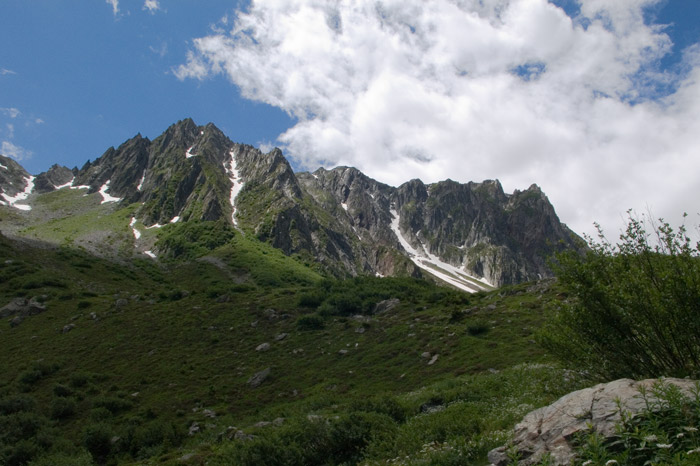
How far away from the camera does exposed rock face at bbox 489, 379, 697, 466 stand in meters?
8.42

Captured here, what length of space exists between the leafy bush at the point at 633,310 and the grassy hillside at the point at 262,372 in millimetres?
1579

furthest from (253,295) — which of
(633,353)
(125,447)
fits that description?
(633,353)

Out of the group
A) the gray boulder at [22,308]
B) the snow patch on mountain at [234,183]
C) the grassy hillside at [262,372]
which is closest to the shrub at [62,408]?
the grassy hillside at [262,372]

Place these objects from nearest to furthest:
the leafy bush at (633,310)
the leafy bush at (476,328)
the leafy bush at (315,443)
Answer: the leafy bush at (633,310)
the leafy bush at (315,443)
the leafy bush at (476,328)

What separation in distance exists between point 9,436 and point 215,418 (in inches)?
465

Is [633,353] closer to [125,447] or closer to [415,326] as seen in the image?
[125,447]

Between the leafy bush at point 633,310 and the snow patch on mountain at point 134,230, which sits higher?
the snow patch on mountain at point 134,230

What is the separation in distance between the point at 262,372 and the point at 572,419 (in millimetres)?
32438

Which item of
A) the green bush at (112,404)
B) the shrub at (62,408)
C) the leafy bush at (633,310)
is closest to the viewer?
the leafy bush at (633,310)

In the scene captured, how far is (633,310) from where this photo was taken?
12703 mm

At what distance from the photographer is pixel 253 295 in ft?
212

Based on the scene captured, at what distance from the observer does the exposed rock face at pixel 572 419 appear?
27.6 ft

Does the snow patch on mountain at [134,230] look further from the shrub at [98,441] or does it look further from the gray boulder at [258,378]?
the shrub at [98,441]

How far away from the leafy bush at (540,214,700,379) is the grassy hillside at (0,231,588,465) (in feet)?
5.18
